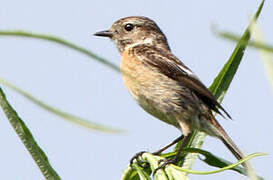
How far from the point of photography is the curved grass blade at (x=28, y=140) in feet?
4.12

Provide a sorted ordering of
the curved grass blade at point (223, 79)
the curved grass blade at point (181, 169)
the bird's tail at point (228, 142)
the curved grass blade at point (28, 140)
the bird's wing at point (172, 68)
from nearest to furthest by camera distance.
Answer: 1. the curved grass blade at point (181, 169)
2. the curved grass blade at point (28, 140)
3. the curved grass blade at point (223, 79)
4. the bird's tail at point (228, 142)
5. the bird's wing at point (172, 68)

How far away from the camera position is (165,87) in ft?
19.7

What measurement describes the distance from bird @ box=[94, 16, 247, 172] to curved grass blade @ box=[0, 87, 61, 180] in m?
3.84

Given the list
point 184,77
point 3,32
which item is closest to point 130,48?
point 184,77

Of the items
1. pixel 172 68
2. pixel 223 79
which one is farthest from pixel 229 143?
pixel 223 79

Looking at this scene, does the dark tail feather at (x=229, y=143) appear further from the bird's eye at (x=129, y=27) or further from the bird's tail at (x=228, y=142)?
the bird's eye at (x=129, y=27)

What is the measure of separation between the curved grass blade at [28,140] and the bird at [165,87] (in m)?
3.84

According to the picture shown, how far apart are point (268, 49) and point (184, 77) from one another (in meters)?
5.59

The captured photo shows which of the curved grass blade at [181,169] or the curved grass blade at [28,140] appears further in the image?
the curved grass blade at [28,140]

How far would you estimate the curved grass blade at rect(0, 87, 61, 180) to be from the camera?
A: 1257 millimetres

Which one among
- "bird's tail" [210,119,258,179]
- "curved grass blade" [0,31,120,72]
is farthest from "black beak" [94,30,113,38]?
"curved grass blade" [0,31,120,72]

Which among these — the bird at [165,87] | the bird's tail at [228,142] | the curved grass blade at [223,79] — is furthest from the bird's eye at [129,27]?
the curved grass blade at [223,79]

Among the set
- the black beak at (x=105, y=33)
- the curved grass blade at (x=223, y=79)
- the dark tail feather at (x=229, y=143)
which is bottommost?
the curved grass blade at (x=223, y=79)

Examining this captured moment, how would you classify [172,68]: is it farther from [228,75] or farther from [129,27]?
[228,75]
